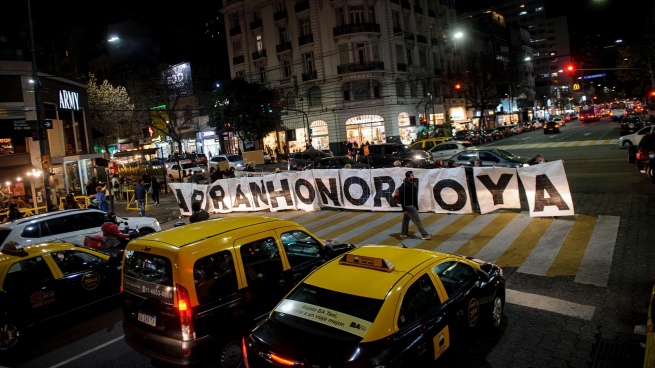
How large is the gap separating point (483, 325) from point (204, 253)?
352 cm

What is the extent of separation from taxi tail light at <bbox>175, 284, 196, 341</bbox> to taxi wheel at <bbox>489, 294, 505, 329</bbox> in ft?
12.2

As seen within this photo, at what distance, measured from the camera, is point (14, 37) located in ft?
73.9

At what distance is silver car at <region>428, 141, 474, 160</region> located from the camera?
2867 centimetres

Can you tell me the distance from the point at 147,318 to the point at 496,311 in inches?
175

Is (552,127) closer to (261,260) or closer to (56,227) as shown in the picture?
(56,227)

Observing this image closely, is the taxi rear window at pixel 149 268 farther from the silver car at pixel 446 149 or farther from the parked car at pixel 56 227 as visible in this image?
the silver car at pixel 446 149

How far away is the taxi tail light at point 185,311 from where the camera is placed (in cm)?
488

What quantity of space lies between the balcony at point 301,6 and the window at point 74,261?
46379 millimetres

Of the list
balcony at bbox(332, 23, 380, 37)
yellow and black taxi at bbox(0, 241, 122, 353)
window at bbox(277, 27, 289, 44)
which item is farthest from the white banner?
window at bbox(277, 27, 289, 44)

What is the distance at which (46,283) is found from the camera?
728 cm

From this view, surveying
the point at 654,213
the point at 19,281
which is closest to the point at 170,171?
the point at 19,281

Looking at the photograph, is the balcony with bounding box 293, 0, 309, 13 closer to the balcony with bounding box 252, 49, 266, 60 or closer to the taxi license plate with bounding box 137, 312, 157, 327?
the balcony with bounding box 252, 49, 266, 60

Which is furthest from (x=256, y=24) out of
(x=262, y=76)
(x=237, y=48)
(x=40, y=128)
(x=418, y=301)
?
(x=418, y=301)

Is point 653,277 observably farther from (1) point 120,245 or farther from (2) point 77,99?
(2) point 77,99
